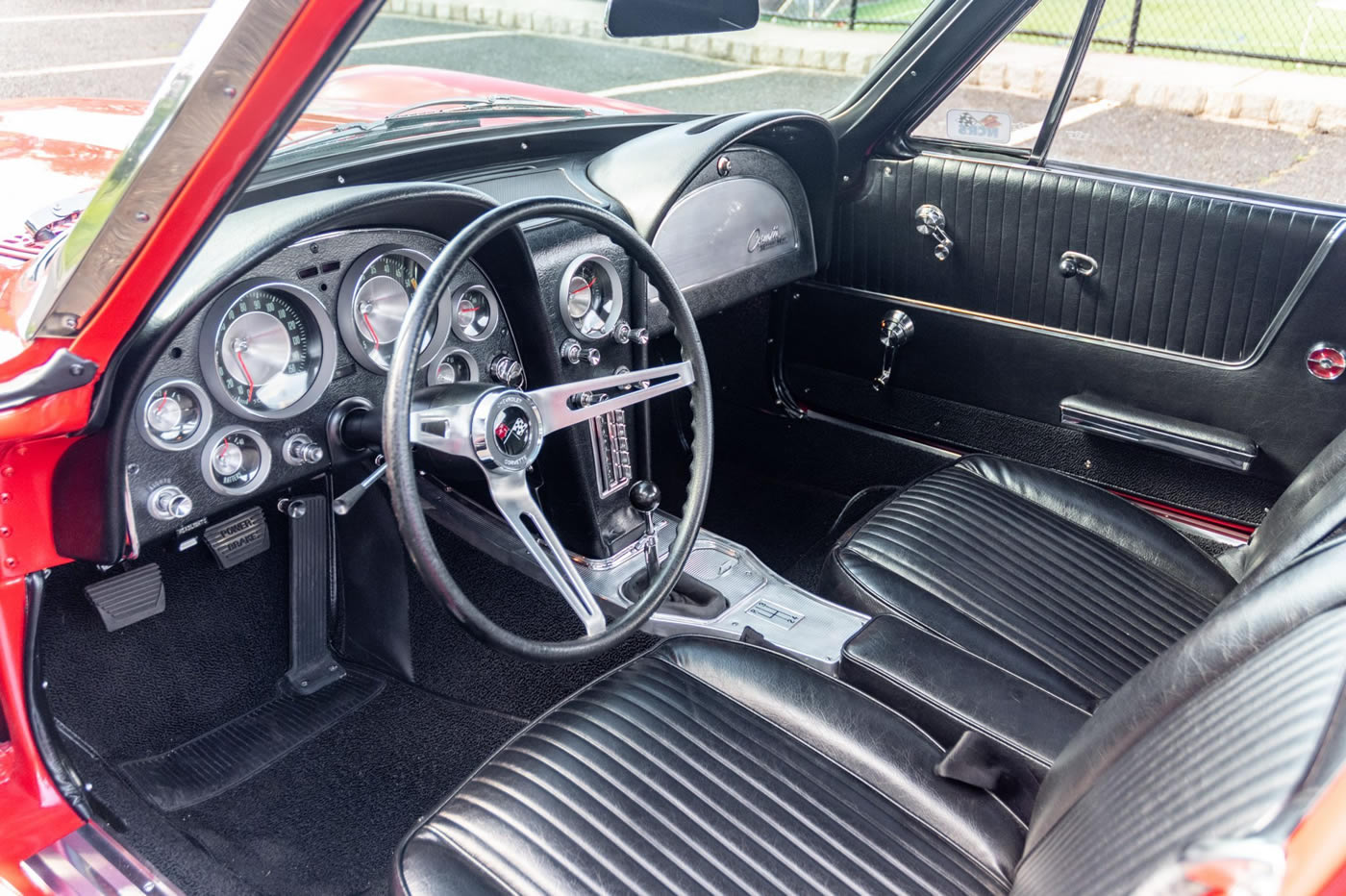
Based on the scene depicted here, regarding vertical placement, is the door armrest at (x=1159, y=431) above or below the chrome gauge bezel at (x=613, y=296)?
below

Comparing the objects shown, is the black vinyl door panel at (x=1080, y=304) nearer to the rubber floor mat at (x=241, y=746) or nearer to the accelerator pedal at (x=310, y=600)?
the accelerator pedal at (x=310, y=600)

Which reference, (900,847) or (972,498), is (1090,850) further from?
(972,498)

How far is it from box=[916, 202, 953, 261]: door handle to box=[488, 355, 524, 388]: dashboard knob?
110 cm

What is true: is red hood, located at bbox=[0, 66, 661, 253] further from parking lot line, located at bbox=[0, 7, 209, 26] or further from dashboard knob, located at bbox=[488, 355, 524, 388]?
dashboard knob, located at bbox=[488, 355, 524, 388]

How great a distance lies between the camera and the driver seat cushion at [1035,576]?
1.83 meters

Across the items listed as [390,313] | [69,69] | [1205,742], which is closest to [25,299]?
[390,313]

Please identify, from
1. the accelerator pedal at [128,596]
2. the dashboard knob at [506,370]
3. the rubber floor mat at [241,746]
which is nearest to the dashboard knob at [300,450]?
the dashboard knob at [506,370]

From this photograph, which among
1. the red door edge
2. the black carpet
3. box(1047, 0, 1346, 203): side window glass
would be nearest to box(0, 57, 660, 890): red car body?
the red door edge

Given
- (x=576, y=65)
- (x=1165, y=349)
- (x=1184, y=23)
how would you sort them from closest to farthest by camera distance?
1. (x=1165, y=349)
2. (x=576, y=65)
3. (x=1184, y=23)

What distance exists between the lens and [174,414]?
157 centimetres

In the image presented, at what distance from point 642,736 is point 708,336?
1.61 m

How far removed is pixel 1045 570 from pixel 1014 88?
3.90ft

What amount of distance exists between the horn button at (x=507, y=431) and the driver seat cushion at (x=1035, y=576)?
0.74 m

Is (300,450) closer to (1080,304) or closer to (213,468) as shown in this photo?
(213,468)
